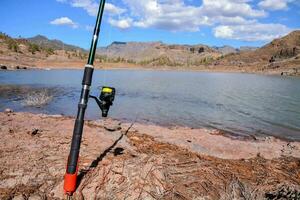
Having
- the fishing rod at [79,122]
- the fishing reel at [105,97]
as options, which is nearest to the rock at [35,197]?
the fishing rod at [79,122]

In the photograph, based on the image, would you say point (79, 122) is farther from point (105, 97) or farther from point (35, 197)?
point (35, 197)

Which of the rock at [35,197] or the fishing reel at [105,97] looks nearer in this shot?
the rock at [35,197]

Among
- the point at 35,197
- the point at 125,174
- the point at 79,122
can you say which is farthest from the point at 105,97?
the point at 35,197

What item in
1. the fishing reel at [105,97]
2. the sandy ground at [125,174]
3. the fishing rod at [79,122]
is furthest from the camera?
the fishing reel at [105,97]

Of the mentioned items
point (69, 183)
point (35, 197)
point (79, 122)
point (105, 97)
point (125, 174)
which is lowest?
point (35, 197)

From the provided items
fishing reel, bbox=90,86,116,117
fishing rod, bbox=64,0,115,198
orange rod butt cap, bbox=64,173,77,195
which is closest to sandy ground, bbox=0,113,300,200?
orange rod butt cap, bbox=64,173,77,195

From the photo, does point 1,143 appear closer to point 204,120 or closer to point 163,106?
point 204,120

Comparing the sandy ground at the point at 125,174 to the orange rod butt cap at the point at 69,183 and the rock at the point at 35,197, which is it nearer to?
the rock at the point at 35,197

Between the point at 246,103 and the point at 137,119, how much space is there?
13999 mm

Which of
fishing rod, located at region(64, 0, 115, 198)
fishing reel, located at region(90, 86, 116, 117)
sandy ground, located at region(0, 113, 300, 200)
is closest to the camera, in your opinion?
fishing rod, located at region(64, 0, 115, 198)

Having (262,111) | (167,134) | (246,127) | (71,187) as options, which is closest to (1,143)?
(71,187)

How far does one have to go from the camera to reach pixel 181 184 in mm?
5617

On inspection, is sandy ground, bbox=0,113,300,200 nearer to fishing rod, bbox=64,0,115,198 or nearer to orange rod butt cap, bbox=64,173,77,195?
orange rod butt cap, bbox=64,173,77,195

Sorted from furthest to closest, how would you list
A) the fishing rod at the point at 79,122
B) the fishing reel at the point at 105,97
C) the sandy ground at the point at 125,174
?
the fishing reel at the point at 105,97, the sandy ground at the point at 125,174, the fishing rod at the point at 79,122
